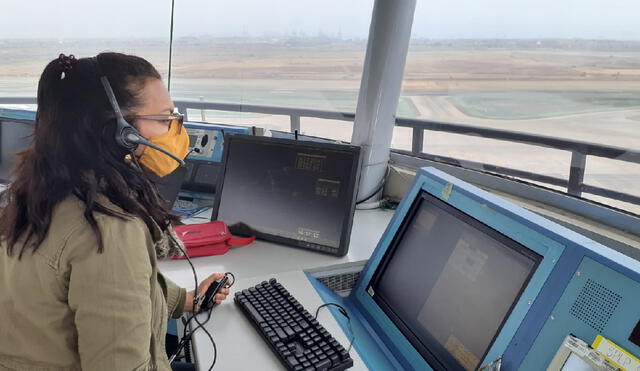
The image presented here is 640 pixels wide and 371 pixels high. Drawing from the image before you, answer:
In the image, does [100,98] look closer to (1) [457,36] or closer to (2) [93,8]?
(1) [457,36]

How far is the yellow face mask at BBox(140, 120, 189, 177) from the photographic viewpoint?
101cm

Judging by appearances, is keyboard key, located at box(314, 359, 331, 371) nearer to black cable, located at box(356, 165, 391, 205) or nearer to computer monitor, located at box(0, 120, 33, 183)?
black cable, located at box(356, 165, 391, 205)

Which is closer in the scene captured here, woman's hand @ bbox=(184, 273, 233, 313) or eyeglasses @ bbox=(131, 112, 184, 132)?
eyeglasses @ bbox=(131, 112, 184, 132)

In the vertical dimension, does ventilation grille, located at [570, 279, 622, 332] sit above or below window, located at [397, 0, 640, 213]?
below

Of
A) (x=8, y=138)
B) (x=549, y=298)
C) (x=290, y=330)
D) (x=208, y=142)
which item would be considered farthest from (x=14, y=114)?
(x=549, y=298)

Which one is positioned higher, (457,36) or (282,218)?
(457,36)

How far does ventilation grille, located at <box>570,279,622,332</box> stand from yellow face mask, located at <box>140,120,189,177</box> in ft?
3.01

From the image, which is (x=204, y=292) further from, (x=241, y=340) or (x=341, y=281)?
(x=341, y=281)

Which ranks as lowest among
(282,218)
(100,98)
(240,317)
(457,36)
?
(240,317)

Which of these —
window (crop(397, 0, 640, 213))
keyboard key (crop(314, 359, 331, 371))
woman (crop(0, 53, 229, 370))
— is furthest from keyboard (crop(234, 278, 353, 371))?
window (crop(397, 0, 640, 213))

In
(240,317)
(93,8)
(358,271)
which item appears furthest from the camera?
(93,8)

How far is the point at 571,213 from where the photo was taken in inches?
61.1

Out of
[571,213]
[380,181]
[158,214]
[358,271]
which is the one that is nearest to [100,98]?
[158,214]

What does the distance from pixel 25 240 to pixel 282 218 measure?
85cm
